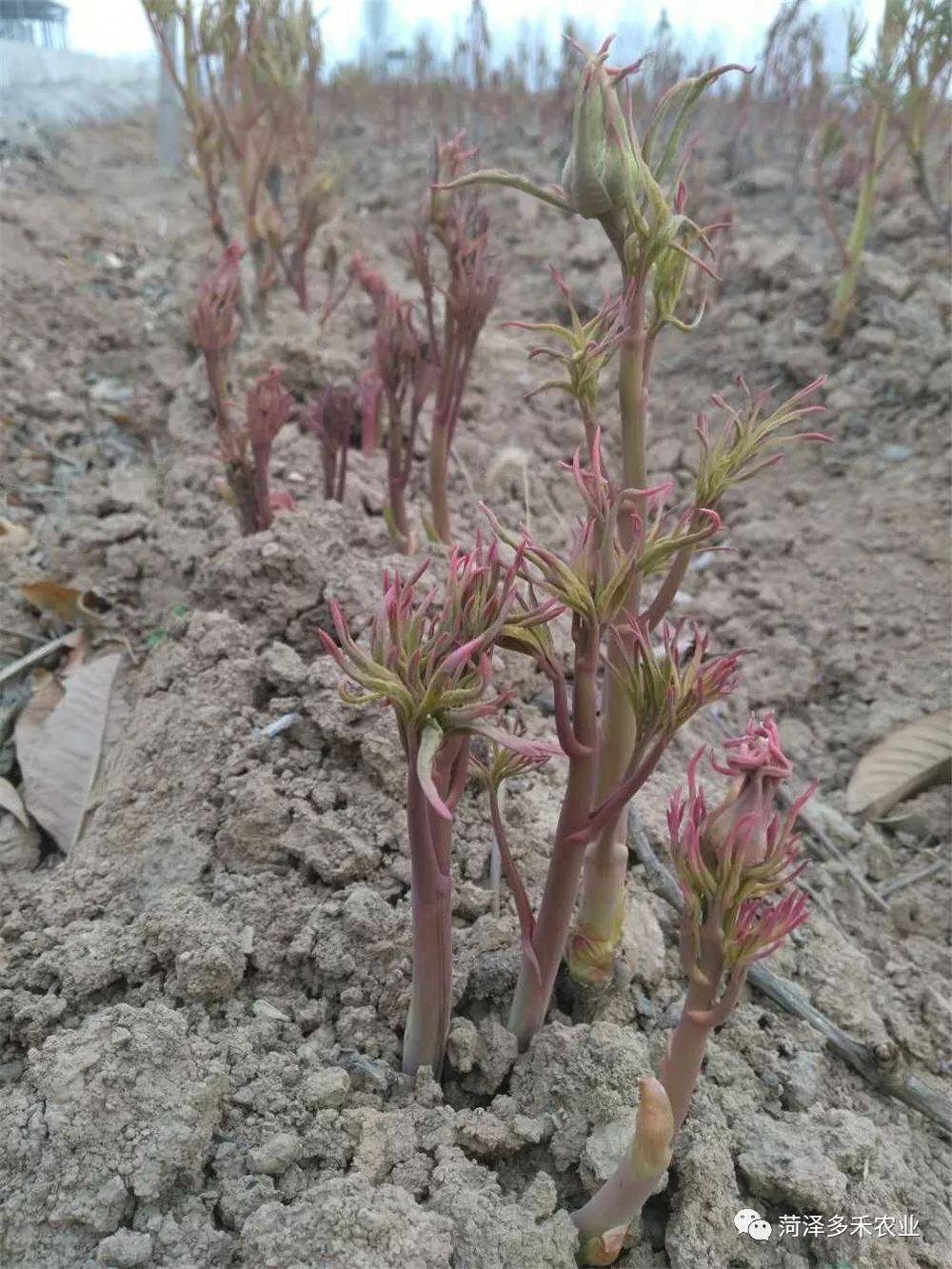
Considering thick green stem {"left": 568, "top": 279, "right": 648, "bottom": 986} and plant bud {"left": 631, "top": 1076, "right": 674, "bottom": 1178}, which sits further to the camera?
thick green stem {"left": 568, "top": 279, "right": 648, "bottom": 986}

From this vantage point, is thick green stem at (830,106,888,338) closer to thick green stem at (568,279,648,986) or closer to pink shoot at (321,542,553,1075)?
thick green stem at (568,279,648,986)

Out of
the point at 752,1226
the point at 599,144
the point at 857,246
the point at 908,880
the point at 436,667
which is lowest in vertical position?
the point at 908,880

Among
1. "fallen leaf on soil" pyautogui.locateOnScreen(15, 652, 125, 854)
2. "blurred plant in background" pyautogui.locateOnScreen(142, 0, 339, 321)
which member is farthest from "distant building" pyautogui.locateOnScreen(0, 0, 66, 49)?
"fallen leaf on soil" pyautogui.locateOnScreen(15, 652, 125, 854)

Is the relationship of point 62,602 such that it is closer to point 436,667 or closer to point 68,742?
point 68,742

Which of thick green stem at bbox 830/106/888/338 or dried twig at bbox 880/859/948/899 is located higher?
thick green stem at bbox 830/106/888/338

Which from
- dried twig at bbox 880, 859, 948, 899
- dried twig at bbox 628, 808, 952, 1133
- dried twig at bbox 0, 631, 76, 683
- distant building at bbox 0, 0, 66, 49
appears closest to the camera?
dried twig at bbox 628, 808, 952, 1133

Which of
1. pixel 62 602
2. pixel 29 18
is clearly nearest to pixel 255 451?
pixel 62 602
